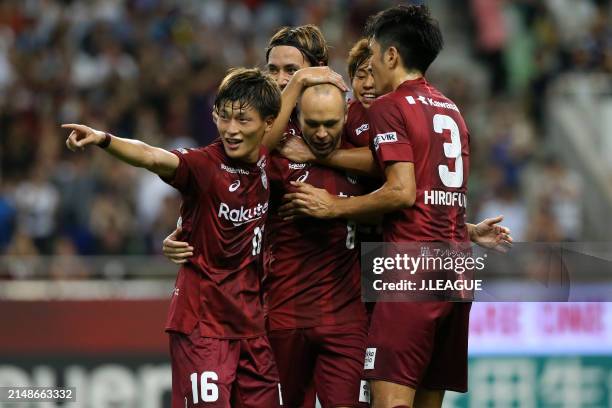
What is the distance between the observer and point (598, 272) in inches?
372

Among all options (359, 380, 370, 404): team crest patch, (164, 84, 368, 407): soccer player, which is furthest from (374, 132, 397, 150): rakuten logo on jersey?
(359, 380, 370, 404): team crest patch

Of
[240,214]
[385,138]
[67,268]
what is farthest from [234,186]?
[67,268]

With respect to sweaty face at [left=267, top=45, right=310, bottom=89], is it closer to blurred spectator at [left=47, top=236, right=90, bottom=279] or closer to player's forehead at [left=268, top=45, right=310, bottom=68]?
player's forehead at [left=268, top=45, right=310, bottom=68]

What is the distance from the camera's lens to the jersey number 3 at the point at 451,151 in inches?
251

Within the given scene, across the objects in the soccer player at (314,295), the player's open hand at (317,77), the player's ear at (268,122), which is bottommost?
the soccer player at (314,295)

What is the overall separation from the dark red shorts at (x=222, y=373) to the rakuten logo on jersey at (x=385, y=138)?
3.74ft

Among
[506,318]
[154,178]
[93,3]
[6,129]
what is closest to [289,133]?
[506,318]

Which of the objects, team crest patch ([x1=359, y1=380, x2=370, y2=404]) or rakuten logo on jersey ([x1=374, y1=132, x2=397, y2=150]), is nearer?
rakuten logo on jersey ([x1=374, y1=132, x2=397, y2=150])

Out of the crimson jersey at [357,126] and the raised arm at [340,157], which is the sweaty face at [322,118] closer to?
the raised arm at [340,157]

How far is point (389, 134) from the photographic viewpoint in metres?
6.26

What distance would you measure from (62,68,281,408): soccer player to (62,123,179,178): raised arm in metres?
0.08

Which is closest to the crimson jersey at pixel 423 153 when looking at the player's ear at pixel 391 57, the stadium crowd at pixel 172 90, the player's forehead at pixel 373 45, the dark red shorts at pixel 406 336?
the player's ear at pixel 391 57

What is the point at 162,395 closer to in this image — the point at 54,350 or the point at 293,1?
the point at 54,350

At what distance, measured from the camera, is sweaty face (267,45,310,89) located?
6.91 meters
